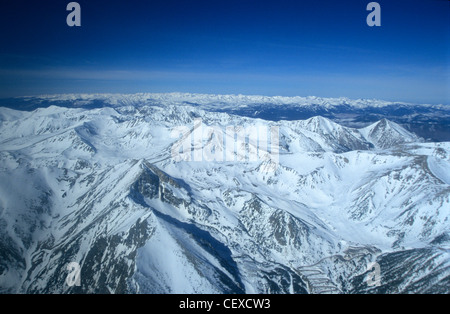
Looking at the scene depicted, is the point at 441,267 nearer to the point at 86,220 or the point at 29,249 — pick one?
the point at 86,220

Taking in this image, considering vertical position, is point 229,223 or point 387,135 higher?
point 387,135

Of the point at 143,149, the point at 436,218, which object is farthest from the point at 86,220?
the point at 143,149

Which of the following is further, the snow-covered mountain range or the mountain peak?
the mountain peak

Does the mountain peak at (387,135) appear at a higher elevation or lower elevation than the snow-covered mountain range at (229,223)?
higher

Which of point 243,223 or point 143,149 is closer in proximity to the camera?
point 243,223

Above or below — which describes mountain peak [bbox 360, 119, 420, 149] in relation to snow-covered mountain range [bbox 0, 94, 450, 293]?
above

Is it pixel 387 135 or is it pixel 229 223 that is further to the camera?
pixel 387 135

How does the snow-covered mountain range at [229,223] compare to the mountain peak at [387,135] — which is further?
the mountain peak at [387,135]
